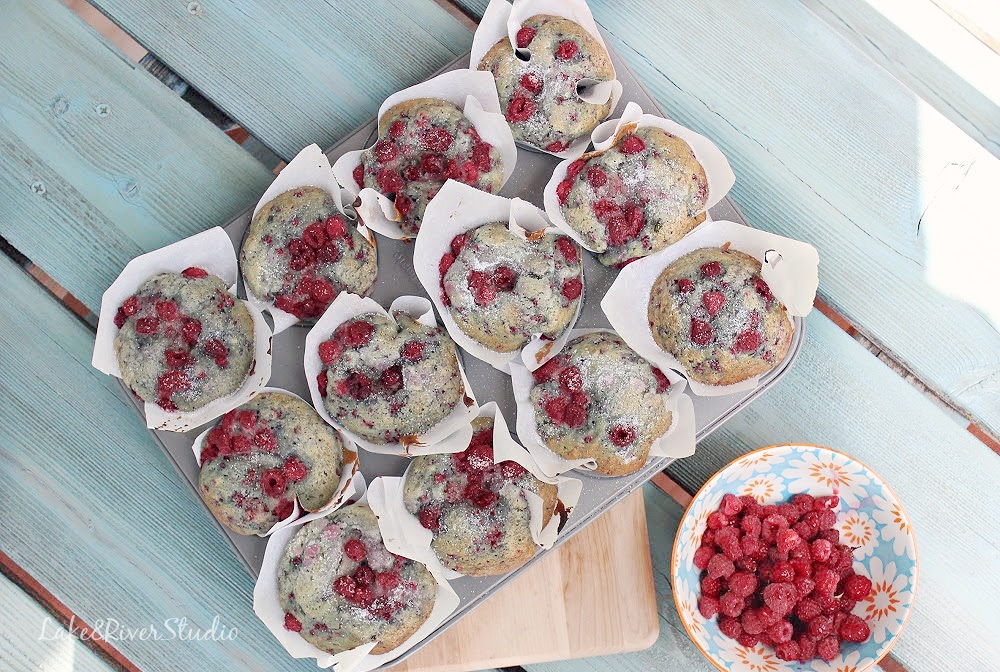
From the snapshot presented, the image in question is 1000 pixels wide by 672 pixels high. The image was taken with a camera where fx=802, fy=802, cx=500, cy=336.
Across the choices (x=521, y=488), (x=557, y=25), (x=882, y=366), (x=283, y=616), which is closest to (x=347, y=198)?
(x=557, y=25)

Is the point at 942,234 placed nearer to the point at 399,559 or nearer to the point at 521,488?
the point at 521,488

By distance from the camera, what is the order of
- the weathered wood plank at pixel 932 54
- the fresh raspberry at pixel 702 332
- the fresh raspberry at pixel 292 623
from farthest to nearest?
the weathered wood plank at pixel 932 54, the fresh raspberry at pixel 292 623, the fresh raspberry at pixel 702 332

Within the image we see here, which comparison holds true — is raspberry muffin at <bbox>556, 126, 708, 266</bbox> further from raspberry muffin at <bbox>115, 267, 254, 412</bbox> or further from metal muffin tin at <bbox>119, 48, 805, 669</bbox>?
raspberry muffin at <bbox>115, 267, 254, 412</bbox>

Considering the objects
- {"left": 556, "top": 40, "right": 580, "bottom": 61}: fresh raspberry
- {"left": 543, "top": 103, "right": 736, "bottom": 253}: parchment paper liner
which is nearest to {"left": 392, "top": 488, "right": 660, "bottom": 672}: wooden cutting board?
{"left": 543, "top": 103, "right": 736, "bottom": 253}: parchment paper liner

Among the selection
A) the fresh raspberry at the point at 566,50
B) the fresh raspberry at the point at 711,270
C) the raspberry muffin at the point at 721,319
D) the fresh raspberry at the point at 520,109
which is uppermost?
the fresh raspberry at the point at 566,50

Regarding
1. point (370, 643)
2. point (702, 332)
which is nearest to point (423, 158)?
point (702, 332)

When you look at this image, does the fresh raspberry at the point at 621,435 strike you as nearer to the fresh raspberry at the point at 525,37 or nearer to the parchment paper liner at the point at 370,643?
the parchment paper liner at the point at 370,643

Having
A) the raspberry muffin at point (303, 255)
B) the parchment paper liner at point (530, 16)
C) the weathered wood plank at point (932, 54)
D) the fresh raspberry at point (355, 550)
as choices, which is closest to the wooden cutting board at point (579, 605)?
the fresh raspberry at point (355, 550)
